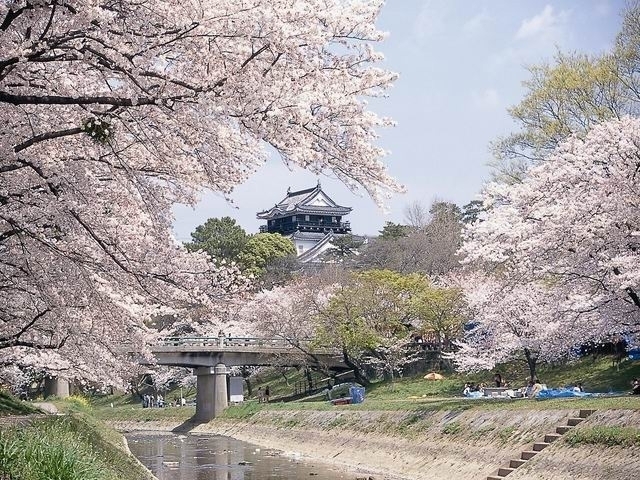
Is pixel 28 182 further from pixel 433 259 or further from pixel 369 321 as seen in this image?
pixel 433 259

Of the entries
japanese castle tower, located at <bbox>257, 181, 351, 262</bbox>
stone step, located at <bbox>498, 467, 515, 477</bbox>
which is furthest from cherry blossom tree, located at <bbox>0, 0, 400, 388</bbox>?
japanese castle tower, located at <bbox>257, 181, 351, 262</bbox>

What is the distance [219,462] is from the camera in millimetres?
28547

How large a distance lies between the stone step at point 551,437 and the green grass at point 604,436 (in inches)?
15.8

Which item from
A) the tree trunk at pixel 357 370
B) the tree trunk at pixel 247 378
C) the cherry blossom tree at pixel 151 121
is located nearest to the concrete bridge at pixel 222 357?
the tree trunk at pixel 357 370

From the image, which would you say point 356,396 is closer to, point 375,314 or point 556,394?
point 375,314

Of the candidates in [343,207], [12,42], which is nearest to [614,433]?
[12,42]

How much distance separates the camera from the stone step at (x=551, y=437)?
58.5 feet

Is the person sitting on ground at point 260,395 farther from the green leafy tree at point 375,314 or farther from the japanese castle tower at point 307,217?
the japanese castle tower at point 307,217

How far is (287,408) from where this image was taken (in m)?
38.2

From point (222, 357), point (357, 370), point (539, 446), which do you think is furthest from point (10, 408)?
point (222, 357)

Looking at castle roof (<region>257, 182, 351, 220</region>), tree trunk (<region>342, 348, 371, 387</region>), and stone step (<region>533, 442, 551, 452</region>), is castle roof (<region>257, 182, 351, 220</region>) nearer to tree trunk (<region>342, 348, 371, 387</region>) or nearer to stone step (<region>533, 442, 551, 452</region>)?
tree trunk (<region>342, 348, 371, 387</region>)

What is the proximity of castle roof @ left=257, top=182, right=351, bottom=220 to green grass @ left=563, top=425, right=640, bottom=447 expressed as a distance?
69.8 meters

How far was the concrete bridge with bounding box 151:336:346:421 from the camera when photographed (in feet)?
149

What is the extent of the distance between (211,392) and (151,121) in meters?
38.3
